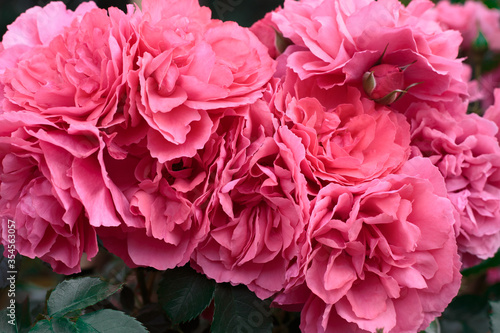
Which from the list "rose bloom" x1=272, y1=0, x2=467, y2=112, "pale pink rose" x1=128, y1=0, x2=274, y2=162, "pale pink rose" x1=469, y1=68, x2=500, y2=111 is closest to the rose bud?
"rose bloom" x1=272, y1=0, x2=467, y2=112

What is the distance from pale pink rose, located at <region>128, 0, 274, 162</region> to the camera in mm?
432

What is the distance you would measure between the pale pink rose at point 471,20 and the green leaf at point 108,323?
1.94ft

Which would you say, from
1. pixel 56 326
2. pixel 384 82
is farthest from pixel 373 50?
pixel 56 326

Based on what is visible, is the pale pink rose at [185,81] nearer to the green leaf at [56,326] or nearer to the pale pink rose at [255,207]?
the pale pink rose at [255,207]

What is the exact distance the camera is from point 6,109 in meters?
0.45

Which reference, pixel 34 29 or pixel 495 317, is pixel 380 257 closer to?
pixel 495 317

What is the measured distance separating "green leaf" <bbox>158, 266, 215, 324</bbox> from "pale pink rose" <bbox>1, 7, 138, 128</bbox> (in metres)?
0.18

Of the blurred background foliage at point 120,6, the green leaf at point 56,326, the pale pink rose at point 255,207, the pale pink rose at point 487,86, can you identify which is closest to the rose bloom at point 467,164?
the pale pink rose at point 255,207

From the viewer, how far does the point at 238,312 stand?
489mm

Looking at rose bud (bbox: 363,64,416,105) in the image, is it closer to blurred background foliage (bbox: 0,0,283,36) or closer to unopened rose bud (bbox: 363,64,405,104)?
unopened rose bud (bbox: 363,64,405,104)

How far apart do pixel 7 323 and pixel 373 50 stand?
1.48 ft

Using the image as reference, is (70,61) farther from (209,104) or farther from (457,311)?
(457,311)

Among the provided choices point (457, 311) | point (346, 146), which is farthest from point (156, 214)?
point (457, 311)

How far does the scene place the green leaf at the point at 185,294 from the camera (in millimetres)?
495
